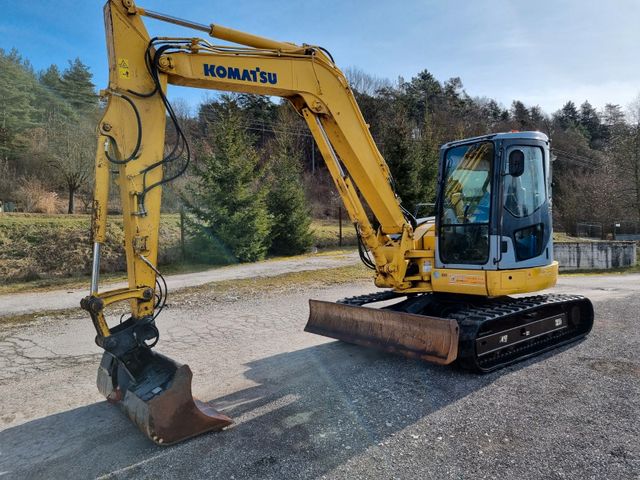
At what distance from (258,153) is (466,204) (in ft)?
Result: 66.1

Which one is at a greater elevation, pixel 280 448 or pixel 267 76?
pixel 267 76

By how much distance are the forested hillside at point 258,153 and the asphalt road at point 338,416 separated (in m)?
5.24

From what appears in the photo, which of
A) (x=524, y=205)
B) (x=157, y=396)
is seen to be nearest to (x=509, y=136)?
(x=524, y=205)

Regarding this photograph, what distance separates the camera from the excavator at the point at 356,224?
3.94 m

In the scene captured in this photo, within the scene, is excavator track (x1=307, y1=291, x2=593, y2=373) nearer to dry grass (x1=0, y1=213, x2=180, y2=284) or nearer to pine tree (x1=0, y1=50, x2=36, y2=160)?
dry grass (x1=0, y1=213, x2=180, y2=284)

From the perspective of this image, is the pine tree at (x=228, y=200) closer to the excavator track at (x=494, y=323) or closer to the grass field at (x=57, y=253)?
the grass field at (x=57, y=253)

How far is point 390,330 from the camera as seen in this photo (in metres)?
5.45

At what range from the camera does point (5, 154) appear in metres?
27.2

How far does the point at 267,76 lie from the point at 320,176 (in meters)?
37.0

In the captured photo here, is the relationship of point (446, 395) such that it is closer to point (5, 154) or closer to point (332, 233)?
point (332, 233)

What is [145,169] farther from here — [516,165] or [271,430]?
[516,165]

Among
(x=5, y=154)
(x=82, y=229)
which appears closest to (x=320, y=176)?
(x=5, y=154)

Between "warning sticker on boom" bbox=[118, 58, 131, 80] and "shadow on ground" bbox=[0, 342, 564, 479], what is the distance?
121 inches

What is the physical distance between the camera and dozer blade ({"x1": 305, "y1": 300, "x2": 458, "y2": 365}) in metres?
4.84
